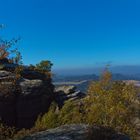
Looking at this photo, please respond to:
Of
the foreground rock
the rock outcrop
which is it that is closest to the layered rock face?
the rock outcrop

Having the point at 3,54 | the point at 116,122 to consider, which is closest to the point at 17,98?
the point at 116,122

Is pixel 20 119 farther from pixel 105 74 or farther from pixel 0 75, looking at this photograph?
pixel 105 74

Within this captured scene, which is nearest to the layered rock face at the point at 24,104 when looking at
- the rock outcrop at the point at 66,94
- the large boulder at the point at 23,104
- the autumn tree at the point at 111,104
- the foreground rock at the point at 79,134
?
the large boulder at the point at 23,104

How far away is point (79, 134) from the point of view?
80.9 feet

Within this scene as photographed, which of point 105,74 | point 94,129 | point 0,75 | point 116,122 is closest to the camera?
point 94,129

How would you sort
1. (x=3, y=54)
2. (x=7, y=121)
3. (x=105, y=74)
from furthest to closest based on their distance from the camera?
(x=7, y=121), (x=105, y=74), (x=3, y=54)

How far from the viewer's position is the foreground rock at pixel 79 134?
24250 millimetres

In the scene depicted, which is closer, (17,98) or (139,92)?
(139,92)

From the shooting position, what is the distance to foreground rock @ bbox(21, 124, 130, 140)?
24.2 m

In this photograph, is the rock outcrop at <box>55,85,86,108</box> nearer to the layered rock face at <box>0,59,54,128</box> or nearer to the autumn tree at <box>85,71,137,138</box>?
the layered rock face at <box>0,59,54,128</box>

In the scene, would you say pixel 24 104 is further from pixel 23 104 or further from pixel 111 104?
pixel 111 104

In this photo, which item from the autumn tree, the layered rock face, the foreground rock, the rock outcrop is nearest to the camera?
the foreground rock

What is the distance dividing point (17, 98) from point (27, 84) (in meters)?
3.17

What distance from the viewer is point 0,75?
219 feet
